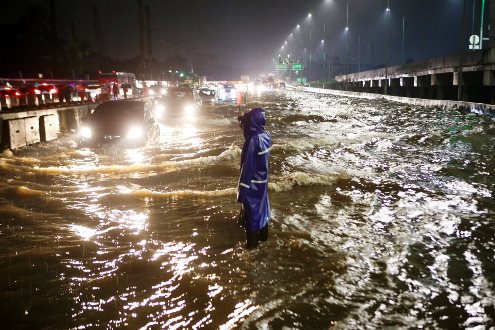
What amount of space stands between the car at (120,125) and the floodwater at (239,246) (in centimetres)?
99

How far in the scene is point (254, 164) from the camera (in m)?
5.04

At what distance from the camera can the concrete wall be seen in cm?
1320

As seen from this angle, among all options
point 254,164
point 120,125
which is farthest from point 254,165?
point 120,125

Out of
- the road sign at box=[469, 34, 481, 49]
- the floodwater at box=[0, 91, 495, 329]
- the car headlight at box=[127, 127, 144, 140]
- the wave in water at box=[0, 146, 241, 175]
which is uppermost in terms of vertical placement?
the road sign at box=[469, 34, 481, 49]

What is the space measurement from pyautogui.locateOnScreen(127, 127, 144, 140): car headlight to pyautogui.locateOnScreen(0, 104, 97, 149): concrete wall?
3605 mm

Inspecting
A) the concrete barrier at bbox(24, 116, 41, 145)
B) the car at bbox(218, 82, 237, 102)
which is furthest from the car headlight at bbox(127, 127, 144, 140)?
the car at bbox(218, 82, 237, 102)

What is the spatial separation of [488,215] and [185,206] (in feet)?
15.9

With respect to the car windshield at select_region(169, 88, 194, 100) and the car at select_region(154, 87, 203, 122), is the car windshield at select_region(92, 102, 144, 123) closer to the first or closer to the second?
the car at select_region(154, 87, 203, 122)

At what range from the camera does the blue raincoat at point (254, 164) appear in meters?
5.02

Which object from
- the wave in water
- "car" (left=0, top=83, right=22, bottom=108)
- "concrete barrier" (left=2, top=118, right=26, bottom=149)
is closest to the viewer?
the wave in water

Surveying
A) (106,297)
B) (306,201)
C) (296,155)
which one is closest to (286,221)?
(306,201)

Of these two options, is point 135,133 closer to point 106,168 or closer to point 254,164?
point 106,168

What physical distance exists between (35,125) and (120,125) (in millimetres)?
3835

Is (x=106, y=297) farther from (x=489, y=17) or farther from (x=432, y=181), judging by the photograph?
(x=489, y=17)
